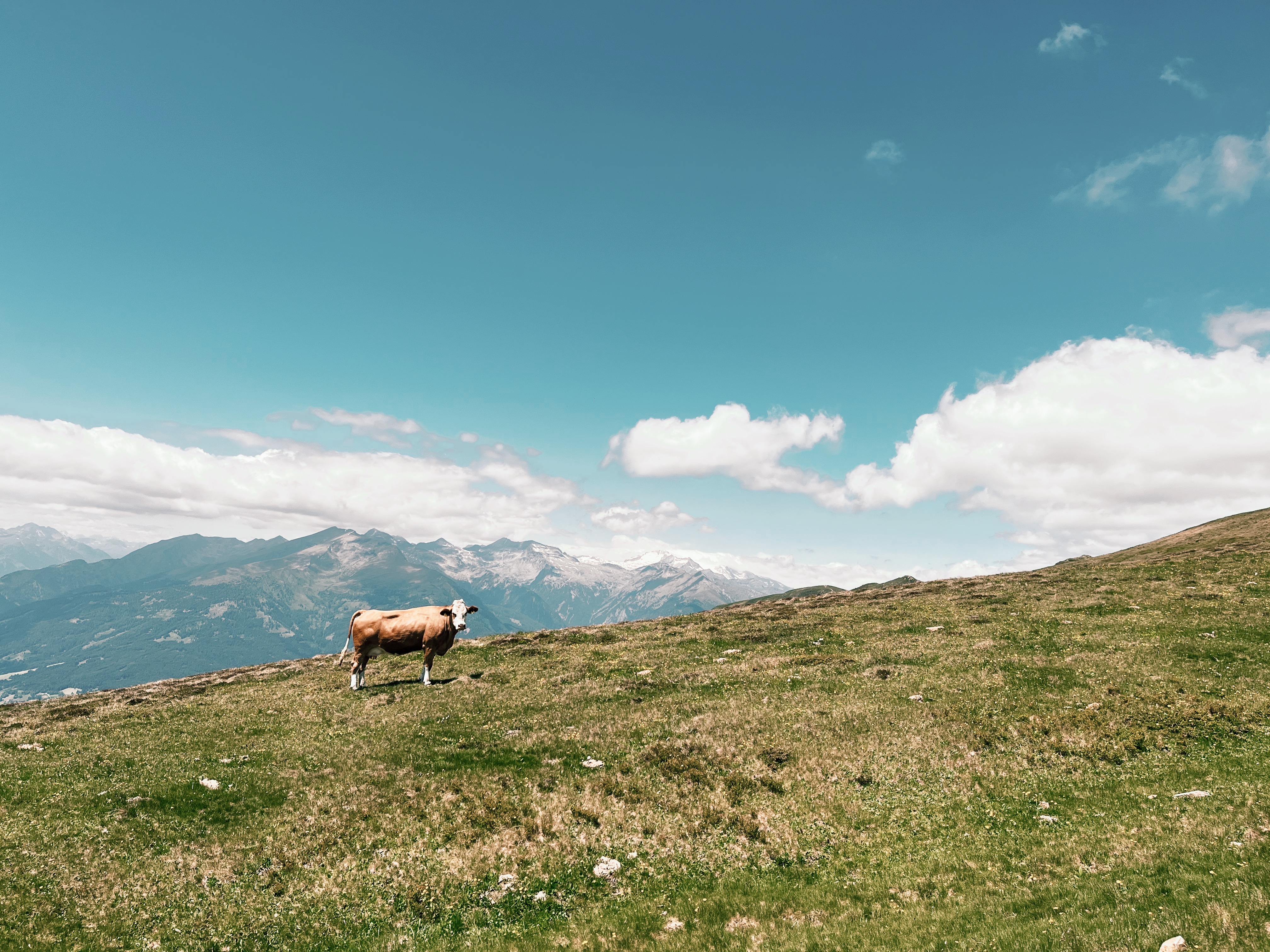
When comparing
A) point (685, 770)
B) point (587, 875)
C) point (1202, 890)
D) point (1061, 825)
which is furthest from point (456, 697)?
point (1202, 890)

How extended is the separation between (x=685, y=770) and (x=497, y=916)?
795cm

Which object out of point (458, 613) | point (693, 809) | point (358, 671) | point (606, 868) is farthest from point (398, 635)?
point (606, 868)

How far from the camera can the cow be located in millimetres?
33812

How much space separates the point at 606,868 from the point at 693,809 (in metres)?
3.33

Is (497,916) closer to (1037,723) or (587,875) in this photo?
(587,875)

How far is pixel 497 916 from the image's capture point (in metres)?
Answer: 12.6

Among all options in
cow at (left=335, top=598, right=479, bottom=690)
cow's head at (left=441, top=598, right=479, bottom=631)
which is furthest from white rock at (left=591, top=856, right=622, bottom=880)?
cow's head at (left=441, top=598, right=479, bottom=631)

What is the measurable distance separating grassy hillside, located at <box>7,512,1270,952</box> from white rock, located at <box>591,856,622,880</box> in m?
0.14

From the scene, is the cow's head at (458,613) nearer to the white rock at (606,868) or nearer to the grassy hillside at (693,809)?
the grassy hillside at (693,809)

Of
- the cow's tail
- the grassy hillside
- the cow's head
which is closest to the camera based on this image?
the grassy hillside

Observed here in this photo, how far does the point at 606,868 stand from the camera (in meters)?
14.3

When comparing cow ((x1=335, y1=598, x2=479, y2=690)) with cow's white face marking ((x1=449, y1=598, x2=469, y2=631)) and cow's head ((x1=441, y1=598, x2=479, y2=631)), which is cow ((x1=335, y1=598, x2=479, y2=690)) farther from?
cow's white face marking ((x1=449, y1=598, x2=469, y2=631))

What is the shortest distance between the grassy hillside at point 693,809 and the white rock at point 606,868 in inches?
5.4

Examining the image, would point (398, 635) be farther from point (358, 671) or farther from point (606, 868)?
point (606, 868)
